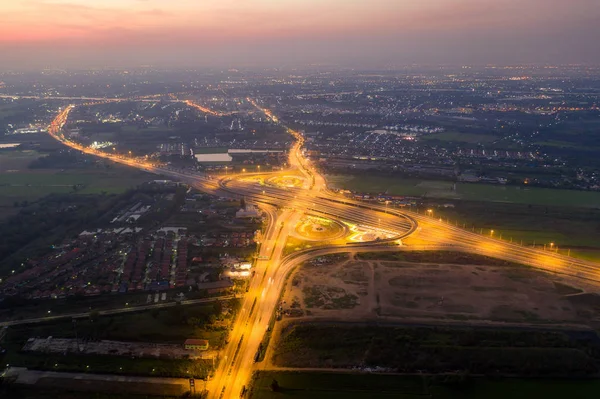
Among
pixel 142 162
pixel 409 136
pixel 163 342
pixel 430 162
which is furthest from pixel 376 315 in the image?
pixel 409 136

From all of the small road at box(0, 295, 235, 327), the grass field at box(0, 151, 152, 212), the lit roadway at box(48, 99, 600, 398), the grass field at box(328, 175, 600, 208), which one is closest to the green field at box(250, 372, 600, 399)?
the lit roadway at box(48, 99, 600, 398)

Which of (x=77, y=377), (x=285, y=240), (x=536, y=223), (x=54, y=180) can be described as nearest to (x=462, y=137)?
(x=536, y=223)

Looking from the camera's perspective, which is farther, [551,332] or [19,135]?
[19,135]

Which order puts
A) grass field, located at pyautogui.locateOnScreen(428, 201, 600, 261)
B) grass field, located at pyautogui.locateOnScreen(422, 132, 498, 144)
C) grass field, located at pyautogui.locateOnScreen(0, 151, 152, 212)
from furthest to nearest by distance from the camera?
grass field, located at pyautogui.locateOnScreen(422, 132, 498, 144) → grass field, located at pyautogui.locateOnScreen(0, 151, 152, 212) → grass field, located at pyautogui.locateOnScreen(428, 201, 600, 261)

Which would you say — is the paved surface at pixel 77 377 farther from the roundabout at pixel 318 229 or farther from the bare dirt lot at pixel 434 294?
the roundabout at pixel 318 229

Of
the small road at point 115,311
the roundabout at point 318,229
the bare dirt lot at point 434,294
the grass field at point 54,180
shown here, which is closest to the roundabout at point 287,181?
the roundabout at point 318,229

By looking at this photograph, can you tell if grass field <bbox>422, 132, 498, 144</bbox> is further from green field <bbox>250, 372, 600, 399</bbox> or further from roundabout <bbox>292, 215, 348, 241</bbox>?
green field <bbox>250, 372, 600, 399</bbox>

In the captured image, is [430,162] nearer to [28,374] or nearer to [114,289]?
[114,289]
